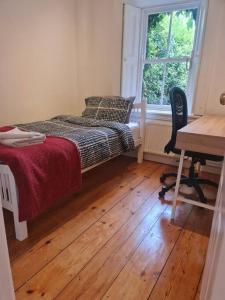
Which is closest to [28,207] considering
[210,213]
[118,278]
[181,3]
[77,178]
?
[77,178]

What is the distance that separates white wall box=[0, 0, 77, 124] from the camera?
255cm

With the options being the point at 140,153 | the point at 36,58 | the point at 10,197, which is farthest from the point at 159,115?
the point at 10,197

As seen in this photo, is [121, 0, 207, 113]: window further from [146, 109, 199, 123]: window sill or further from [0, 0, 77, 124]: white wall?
[0, 0, 77, 124]: white wall

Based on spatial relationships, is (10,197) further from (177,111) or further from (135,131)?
(135,131)

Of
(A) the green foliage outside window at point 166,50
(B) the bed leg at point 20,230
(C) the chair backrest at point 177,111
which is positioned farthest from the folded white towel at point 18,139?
(A) the green foliage outside window at point 166,50

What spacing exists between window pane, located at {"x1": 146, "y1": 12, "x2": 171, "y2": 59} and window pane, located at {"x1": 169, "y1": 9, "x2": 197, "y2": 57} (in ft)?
0.32

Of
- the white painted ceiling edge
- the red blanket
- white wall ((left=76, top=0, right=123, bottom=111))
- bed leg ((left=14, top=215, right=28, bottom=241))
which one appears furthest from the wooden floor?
the white painted ceiling edge

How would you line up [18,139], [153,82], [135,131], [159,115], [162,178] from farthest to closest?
1. [153,82]
2. [159,115]
3. [135,131]
4. [162,178]
5. [18,139]

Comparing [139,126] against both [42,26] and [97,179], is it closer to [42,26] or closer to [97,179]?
[97,179]

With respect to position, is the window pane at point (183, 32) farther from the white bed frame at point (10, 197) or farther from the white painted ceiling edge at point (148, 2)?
the white bed frame at point (10, 197)

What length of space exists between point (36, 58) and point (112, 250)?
251 cm

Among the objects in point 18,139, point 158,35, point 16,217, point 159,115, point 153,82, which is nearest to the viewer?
point 16,217

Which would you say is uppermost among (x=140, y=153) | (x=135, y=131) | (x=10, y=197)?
(x=135, y=131)

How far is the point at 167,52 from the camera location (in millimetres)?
3146
